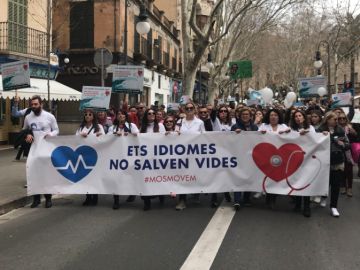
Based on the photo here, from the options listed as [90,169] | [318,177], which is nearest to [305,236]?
[318,177]

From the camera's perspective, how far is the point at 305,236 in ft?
20.4

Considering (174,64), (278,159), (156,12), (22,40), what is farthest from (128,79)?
(174,64)

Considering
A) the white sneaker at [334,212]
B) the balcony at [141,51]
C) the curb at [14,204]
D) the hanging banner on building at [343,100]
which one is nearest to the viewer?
the white sneaker at [334,212]

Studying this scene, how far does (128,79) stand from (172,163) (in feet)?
19.3

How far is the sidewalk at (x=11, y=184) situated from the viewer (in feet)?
26.6

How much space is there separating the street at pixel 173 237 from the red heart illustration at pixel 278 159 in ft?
1.93

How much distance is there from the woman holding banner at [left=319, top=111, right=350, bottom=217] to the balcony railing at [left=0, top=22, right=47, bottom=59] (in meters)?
13.6

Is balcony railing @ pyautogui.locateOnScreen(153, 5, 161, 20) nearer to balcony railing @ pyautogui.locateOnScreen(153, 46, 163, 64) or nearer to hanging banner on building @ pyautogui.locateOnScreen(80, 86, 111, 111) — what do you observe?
balcony railing @ pyautogui.locateOnScreen(153, 46, 163, 64)

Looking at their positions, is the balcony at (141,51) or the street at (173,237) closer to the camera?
the street at (173,237)

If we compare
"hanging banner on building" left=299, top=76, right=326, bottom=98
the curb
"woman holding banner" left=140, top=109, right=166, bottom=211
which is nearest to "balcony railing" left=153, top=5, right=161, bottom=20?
"hanging banner on building" left=299, top=76, right=326, bottom=98

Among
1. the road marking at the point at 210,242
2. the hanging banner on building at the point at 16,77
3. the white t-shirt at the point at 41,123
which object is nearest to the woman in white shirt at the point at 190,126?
the road marking at the point at 210,242

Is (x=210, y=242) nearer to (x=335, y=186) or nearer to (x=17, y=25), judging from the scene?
(x=335, y=186)

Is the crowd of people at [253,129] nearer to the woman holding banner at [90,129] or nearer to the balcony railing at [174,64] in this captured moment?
the woman holding banner at [90,129]

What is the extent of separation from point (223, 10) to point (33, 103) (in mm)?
24956
